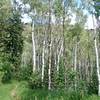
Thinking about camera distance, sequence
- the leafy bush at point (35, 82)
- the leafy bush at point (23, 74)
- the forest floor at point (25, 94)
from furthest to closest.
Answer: the leafy bush at point (23, 74) → the leafy bush at point (35, 82) → the forest floor at point (25, 94)

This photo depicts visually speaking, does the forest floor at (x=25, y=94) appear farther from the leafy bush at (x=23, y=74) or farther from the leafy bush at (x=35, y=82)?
the leafy bush at (x=23, y=74)

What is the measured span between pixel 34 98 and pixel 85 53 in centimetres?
4976

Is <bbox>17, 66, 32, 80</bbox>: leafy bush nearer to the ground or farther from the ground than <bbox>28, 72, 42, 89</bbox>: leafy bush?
farther from the ground

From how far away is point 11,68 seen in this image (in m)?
27.8

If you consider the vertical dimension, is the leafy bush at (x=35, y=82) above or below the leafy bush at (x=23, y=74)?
below

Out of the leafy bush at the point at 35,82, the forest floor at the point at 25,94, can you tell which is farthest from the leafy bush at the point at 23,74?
the forest floor at the point at 25,94

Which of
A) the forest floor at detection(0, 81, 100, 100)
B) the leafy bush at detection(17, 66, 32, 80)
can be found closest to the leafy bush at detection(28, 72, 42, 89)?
the forest floor at detection(0, 81, 100, 100)

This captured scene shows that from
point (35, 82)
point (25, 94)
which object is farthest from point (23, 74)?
point (25, 94)

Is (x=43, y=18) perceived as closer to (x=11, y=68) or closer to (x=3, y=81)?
(x=11, y=68)

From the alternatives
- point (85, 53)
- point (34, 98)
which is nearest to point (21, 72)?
point (34, 98)

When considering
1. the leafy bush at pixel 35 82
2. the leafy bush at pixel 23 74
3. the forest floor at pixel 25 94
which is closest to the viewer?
the forest floor at pixel 25 94

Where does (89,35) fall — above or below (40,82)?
above

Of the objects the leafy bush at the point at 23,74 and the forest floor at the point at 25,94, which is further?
the leafy bush at the point at 23,74

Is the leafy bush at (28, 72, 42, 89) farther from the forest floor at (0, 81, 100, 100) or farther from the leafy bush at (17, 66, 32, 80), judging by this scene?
the leafy bush at (17, 66, 32, 80)
